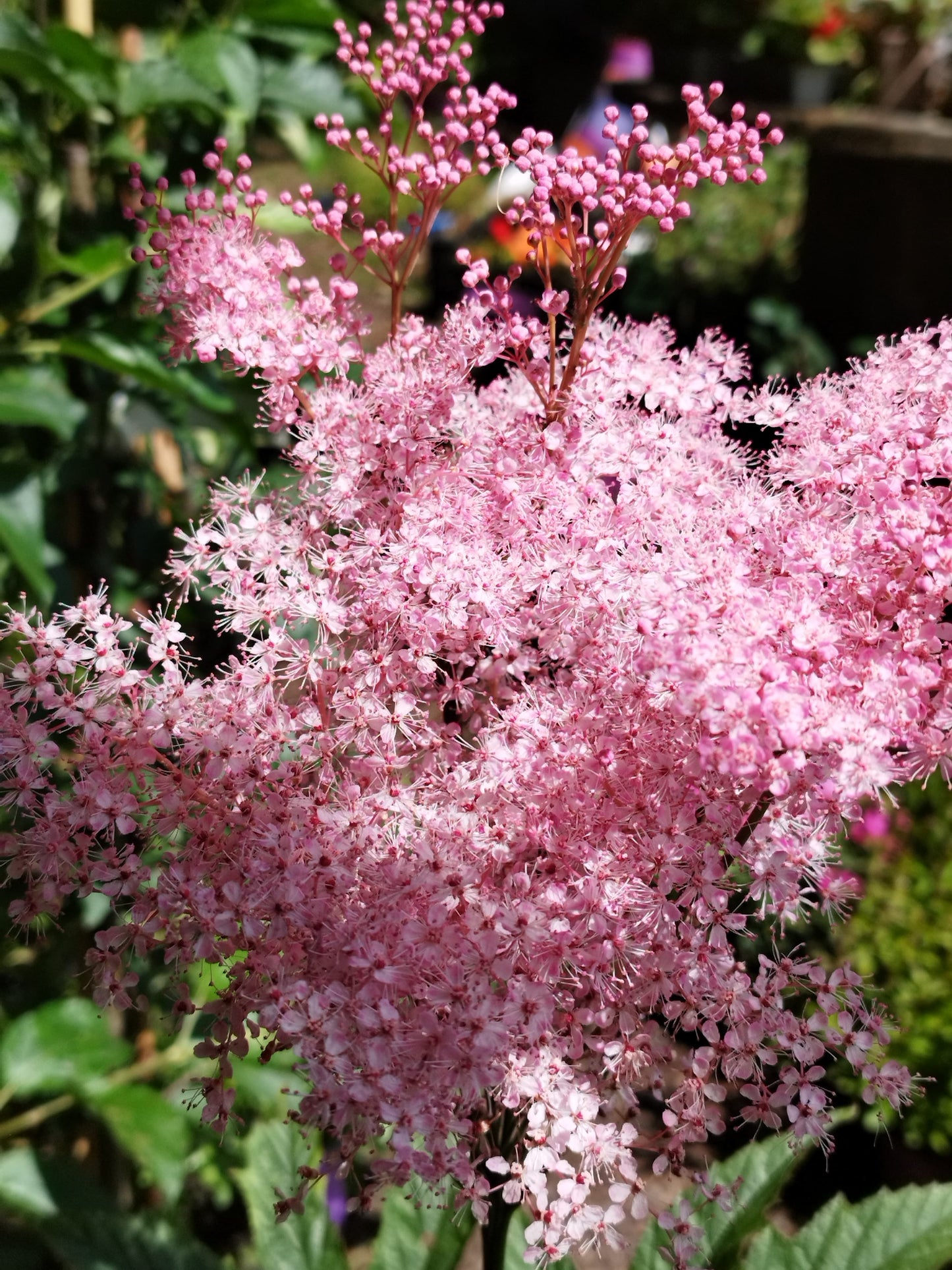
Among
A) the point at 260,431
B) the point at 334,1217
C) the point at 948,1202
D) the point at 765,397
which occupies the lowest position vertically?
the point at 334,1217

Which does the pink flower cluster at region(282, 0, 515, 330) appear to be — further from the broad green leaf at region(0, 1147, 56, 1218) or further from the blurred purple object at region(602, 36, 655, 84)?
the blurred purple object at region(602, 36, 655, 84)

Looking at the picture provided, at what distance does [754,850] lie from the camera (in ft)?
1.89

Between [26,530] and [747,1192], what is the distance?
83 centimetres

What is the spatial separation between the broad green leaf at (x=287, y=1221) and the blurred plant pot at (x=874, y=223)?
2.35m

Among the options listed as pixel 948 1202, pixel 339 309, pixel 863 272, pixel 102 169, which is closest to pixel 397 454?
pixel 339 309

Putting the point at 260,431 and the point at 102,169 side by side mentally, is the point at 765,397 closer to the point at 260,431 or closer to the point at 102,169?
the point at 260,431

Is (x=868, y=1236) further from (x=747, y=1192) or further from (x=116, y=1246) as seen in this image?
(x=116, y=1246)

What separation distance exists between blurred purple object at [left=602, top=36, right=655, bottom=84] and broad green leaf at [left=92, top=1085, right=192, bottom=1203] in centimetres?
371

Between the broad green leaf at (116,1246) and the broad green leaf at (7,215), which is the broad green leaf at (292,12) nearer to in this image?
the broad green leaf at (7,215)

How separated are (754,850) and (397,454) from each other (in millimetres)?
280

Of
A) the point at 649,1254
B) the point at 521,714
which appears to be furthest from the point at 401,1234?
the point at 521,714

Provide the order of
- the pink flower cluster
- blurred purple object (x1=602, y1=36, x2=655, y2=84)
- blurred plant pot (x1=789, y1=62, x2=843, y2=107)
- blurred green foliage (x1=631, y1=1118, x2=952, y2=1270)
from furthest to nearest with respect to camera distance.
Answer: blurred purple object (x1=602, y1=36, x2=655, y2=84)
blurred plant pot (x1=789, y1=62, x2=843, y2=107)
blurred green foliage (x1=631, y1=1118, x2=952, y2=1270)
the pink flower cluster

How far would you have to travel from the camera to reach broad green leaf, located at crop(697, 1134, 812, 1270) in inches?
34.1

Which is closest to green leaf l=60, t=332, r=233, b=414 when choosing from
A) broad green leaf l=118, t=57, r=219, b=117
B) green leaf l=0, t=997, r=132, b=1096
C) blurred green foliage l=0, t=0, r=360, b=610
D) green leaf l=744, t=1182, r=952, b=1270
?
blurred green foliage l=0, t=0, r=360, b=610
